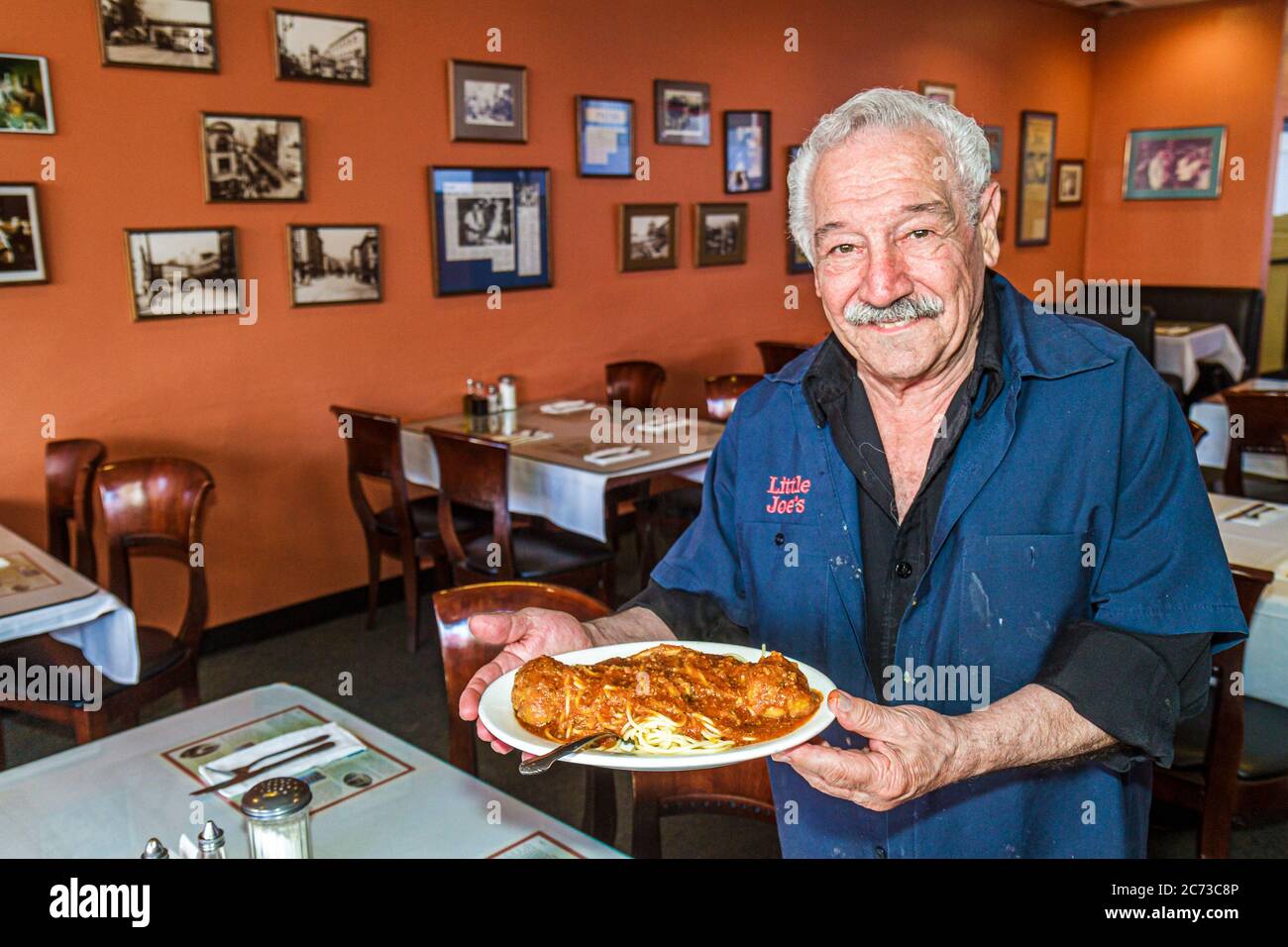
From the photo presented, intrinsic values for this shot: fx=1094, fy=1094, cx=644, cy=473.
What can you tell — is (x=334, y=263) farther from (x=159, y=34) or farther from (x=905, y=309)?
(x=905, y=309)

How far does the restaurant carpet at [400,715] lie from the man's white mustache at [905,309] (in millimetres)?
1998

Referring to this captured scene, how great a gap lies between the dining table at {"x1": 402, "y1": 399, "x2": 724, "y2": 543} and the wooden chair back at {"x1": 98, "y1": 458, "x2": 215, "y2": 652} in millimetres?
974

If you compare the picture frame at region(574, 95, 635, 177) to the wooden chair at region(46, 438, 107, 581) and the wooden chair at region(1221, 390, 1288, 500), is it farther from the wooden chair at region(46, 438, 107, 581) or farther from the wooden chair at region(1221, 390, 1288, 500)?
the wooden chair at region(1221, 390, 1288, 500)

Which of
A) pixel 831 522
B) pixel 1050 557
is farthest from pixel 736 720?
pixel 1050 557

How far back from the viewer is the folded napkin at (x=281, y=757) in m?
1.76

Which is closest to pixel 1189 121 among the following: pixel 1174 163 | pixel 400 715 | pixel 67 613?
pixel 1174 163

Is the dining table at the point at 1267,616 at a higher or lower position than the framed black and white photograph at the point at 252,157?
lower

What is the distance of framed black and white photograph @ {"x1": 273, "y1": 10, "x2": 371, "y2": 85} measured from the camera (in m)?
4.50

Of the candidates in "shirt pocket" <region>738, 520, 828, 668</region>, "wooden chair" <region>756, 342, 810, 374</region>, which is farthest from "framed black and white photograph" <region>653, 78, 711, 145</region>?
"shirt pocket" <region>738, 520, 828, 668</region>

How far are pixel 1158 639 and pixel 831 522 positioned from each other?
44cm

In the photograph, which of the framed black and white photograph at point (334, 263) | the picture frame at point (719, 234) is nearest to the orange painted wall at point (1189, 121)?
the picture frame at point (719, 234)

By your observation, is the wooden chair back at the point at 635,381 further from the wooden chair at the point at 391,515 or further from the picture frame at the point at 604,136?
the wooden chair at the point at 391,515

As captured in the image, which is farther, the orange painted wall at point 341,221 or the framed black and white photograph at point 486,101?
the framed black and white photograph at point 486,101

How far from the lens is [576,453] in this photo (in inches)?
170
